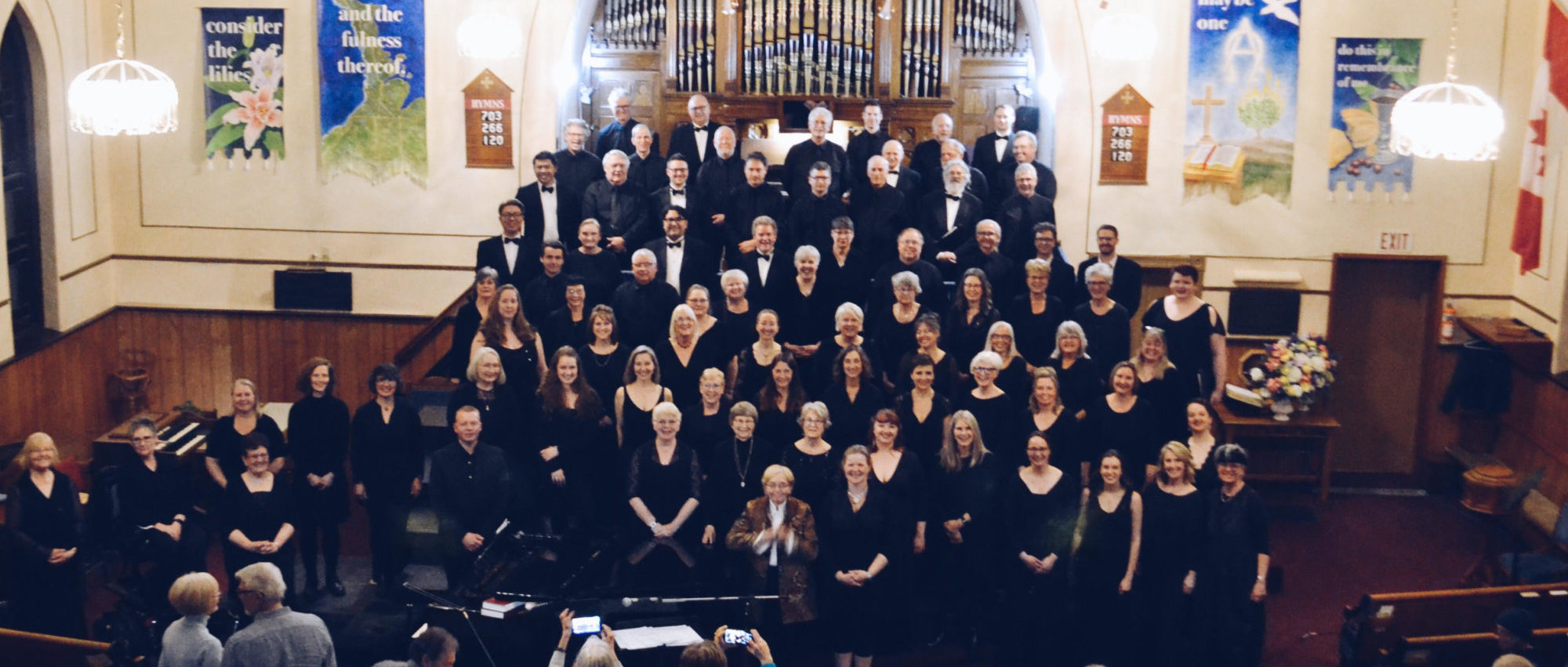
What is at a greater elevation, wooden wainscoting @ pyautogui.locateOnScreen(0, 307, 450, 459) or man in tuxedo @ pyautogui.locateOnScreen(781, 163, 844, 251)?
man in tuxedo @ pyautogui.locateOnScreen(781, 163, 844, 251)

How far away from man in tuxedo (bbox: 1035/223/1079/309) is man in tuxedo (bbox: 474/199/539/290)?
10.3ft

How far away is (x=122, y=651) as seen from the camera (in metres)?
6.76

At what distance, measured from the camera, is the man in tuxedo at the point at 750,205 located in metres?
10.3

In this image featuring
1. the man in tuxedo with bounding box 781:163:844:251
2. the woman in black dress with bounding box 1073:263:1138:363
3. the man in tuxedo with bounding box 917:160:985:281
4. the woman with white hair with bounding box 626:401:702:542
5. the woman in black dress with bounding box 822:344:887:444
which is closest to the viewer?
the woman with white hair with bounding box 626:401:702:542

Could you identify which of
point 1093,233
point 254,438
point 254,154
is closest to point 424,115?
point 254,154

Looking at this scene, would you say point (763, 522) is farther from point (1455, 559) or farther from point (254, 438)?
point (1455, 559)

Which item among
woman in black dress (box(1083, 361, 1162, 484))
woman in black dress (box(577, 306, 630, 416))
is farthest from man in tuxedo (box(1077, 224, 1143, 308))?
woman in black dress (box(577, 306, 630, 416))

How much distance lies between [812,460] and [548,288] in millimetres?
2462

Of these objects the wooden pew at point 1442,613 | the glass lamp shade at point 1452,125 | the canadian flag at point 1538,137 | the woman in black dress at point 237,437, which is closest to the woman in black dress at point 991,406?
the wooden pew at point 1442,613

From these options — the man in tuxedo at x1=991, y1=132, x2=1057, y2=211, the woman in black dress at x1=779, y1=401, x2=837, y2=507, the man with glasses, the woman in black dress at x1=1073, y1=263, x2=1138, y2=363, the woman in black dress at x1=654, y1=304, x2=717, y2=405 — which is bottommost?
the man with glasses

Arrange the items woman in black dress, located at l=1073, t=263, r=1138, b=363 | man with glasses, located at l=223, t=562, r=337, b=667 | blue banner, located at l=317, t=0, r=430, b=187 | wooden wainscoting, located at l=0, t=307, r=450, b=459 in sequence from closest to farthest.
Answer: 1. man with glasses, located at l=223, t=562, r=337, b=667
2. woman in black dress, located at l=1073, t=263, r=1138, b=363
3. blue banner, located at l=317, t=0, r=430, b=187
4. wooden wainscoting, located at l=0, t=307, r=450, b=459

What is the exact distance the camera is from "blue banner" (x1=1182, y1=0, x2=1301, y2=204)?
11.4 m

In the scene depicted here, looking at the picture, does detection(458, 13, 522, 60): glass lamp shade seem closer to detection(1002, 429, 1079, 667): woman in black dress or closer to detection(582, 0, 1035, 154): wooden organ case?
detection(582, 0, 1035, 154): wooden organ case

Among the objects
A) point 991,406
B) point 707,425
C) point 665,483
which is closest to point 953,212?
point 991,406
